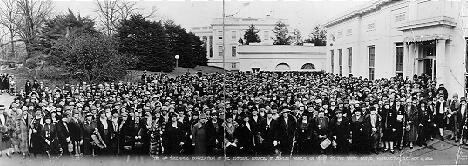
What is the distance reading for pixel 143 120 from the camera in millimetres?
4238

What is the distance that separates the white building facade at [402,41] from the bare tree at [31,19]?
10.7 ft

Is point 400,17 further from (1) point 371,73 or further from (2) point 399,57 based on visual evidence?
Answer: (1) point 371,73

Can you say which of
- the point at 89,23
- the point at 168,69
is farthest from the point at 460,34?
the point at 89,23

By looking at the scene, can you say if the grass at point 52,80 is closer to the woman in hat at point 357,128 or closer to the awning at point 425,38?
the woman in hat at point 357,128

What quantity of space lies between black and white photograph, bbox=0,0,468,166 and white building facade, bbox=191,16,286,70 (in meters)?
0.01

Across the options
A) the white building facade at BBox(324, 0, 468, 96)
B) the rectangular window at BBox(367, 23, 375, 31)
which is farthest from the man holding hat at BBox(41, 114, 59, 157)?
the rectangular window at BBox(367, 23, 375, 31)

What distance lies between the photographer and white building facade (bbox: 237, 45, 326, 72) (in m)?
4.46

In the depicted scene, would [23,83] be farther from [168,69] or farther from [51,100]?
[168,69]

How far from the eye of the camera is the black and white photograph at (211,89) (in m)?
4.26

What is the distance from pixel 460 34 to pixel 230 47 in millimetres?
2620

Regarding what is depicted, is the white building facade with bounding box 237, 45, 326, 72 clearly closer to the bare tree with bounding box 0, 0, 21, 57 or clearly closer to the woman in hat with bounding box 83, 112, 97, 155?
the woman in hat with bounding box 83, 112, 97, 155

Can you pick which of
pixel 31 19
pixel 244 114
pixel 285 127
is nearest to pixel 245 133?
pixel 244 114

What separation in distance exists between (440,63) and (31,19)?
4.69 metres

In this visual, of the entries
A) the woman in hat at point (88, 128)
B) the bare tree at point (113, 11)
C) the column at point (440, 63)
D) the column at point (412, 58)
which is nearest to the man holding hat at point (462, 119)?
the column at point (440, 63)
